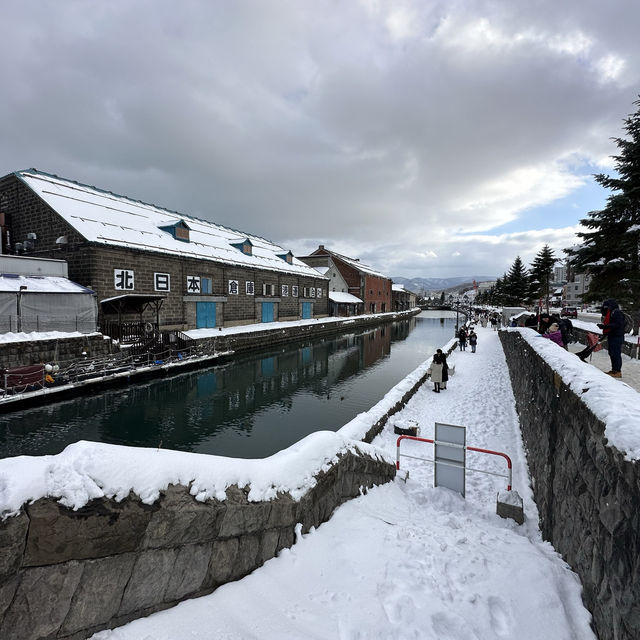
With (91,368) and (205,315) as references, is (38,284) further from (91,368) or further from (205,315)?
(205,315)

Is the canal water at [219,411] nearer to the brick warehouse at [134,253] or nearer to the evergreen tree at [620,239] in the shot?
the brick warehouse at [134,253]

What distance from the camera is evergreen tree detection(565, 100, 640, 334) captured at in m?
17.9

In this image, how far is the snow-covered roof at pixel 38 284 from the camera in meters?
15.9

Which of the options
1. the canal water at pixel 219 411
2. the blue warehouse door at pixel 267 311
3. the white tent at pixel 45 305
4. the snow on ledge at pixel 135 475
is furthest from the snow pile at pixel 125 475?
the blue warehouse door at pixel 267 311

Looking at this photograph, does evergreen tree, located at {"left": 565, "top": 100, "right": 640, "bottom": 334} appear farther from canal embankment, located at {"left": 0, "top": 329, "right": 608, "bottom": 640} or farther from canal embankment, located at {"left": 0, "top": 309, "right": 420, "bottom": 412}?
canal embankment, located at {"left": 0, "top": 309, "right": 420, "bottom": 412}

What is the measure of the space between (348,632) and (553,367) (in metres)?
4.43

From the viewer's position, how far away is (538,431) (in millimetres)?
6020

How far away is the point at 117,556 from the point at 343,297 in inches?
2183

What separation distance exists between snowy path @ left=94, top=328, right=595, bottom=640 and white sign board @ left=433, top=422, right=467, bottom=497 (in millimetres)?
705

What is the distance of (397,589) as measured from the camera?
3223 millimetres

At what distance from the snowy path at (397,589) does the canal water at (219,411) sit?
262 inches

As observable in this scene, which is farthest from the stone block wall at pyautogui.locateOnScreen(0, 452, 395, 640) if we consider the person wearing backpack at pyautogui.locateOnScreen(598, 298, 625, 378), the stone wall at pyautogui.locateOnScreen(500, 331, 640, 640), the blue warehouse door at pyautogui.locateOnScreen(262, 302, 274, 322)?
the blue warehouse door at pyautogui.locateOnScreen(262, 302, 274, 322)

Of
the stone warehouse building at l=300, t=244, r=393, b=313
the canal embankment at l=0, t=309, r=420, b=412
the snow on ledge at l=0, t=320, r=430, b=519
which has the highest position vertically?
the stone warehouse building at l=300, t=244, r=393, b=313

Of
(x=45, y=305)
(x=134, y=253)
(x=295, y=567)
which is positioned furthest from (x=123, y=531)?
(x=134, y=253)
